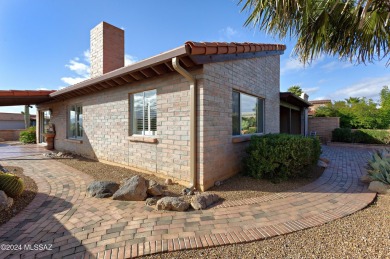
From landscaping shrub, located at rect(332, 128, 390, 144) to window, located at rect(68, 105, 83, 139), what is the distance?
16568 mm

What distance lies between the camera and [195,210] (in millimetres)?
3484

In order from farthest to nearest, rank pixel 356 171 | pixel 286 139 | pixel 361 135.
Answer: pixel 361 135 < pixel 356 171 < pixel 286 139

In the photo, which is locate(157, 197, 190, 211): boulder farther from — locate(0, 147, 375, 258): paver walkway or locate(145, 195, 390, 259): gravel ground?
locate(145, 195, 390, 259): gravel ground

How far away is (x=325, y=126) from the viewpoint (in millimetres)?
14758

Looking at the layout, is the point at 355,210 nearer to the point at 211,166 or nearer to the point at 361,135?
the point at 211,166

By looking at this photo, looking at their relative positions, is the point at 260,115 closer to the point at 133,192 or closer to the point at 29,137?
the point at 133,192

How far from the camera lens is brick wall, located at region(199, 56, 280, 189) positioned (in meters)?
4.37

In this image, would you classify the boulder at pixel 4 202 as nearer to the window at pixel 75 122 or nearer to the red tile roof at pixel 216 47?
the red tile roof at pixel 216 47

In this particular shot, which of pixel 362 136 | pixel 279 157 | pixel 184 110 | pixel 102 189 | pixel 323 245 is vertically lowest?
pixel 323 245

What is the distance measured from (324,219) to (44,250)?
4.19 meters

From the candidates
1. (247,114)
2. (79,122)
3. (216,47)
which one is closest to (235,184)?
(247,114)

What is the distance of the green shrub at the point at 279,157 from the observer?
15.9ft

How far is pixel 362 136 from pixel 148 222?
15.7m

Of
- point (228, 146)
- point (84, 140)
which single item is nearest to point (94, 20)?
point (84, 140)
